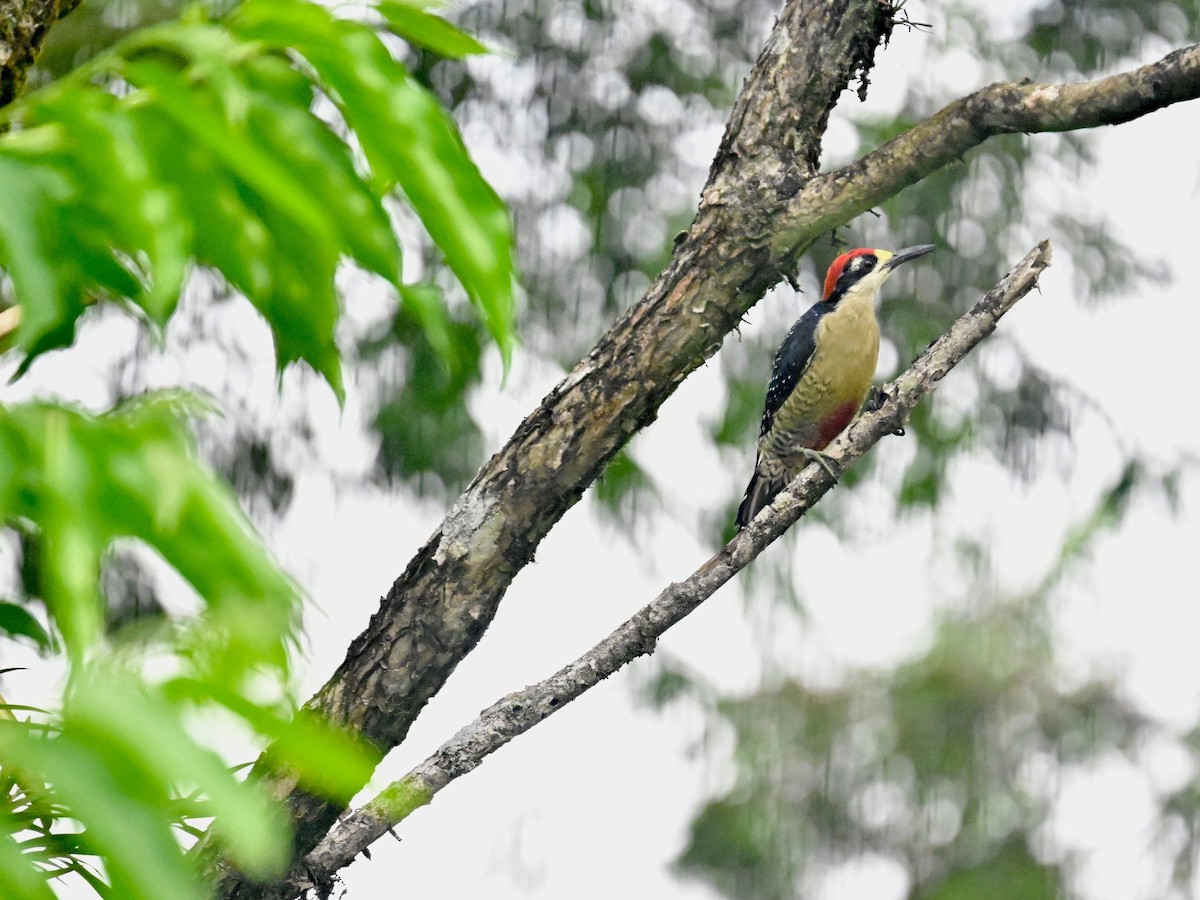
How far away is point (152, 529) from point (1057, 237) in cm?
428

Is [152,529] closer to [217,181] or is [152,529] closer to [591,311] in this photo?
[217,181]

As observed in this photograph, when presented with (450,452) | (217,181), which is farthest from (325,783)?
(450,452)

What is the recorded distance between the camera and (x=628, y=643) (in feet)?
6.09

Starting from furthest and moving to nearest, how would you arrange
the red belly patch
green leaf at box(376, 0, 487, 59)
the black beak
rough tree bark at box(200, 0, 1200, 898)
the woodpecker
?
the red belly patch
the woodpecker
the black beak
rough tree bark at box(200, 0, 1200, 898)
green leaf at box(376, 0, 487, 59)

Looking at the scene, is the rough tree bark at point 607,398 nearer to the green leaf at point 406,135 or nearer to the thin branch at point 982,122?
the thin branch at point 982,122

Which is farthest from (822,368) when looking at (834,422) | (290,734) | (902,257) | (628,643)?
(290,734)

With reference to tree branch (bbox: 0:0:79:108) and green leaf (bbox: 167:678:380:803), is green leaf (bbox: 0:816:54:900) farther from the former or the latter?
tree branch (bbox: 0:0:79:108)

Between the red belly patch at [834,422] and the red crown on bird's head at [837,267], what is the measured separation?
0.31 m

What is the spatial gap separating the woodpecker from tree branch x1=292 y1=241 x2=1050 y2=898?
5.74 feet

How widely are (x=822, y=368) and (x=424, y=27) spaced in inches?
118

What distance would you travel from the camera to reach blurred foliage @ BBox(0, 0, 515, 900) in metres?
0.60

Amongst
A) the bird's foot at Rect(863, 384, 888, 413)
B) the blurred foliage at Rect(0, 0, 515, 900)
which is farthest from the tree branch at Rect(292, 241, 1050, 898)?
the blurred foliage at Rect(0, 0, 515, 900)

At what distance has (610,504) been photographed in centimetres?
423

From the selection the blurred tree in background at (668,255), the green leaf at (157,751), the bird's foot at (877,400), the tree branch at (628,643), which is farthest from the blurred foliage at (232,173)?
the blurred tree in background at (668,255)
